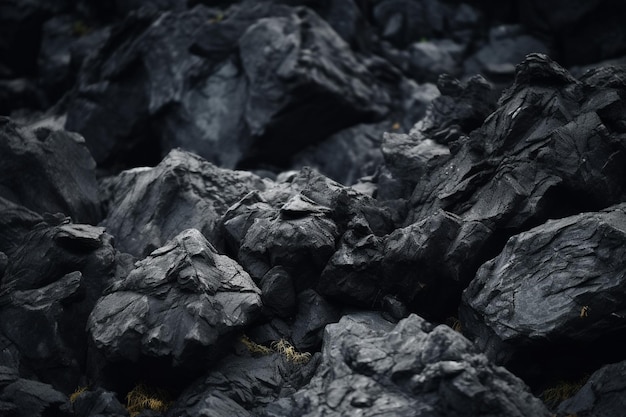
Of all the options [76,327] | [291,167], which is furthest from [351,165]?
[76,327]

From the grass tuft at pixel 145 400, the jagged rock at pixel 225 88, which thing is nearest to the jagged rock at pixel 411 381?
the grass tuft at pixel 145 400

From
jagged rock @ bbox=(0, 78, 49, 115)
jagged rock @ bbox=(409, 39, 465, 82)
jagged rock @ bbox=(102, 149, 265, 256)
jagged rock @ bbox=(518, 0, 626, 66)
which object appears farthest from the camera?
jagged rock @ bbox=(0, 78, 49, 115)

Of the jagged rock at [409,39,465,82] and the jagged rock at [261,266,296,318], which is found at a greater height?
the jagged rock at [409,39,465,82]

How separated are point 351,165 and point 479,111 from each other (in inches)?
542

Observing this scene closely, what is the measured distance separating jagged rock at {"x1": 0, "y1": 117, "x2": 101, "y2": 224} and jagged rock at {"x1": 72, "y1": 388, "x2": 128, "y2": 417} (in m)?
11.3

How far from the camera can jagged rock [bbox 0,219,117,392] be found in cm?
2039

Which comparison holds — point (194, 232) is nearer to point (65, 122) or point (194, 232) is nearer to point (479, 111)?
point (479, 111)

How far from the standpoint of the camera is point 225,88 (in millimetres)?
44438

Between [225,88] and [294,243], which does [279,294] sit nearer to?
[294,243]

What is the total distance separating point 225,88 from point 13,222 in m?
22.2

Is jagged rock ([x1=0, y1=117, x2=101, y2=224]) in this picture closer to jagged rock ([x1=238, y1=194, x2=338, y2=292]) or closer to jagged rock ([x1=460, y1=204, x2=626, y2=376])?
jagged rock ([x1=238, y1=194, x2=338, y2=292])

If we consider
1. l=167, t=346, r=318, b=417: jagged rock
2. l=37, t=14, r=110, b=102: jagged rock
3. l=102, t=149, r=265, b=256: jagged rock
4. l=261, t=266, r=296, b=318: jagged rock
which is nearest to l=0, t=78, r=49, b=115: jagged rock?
l=37, t=14, r=110, b=102: jagged rock

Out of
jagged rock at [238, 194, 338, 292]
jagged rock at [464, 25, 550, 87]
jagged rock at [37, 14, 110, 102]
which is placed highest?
jagged rock at [464, 25, 550, 87]

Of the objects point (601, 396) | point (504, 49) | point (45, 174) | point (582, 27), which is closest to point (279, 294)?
point (601, 396)
